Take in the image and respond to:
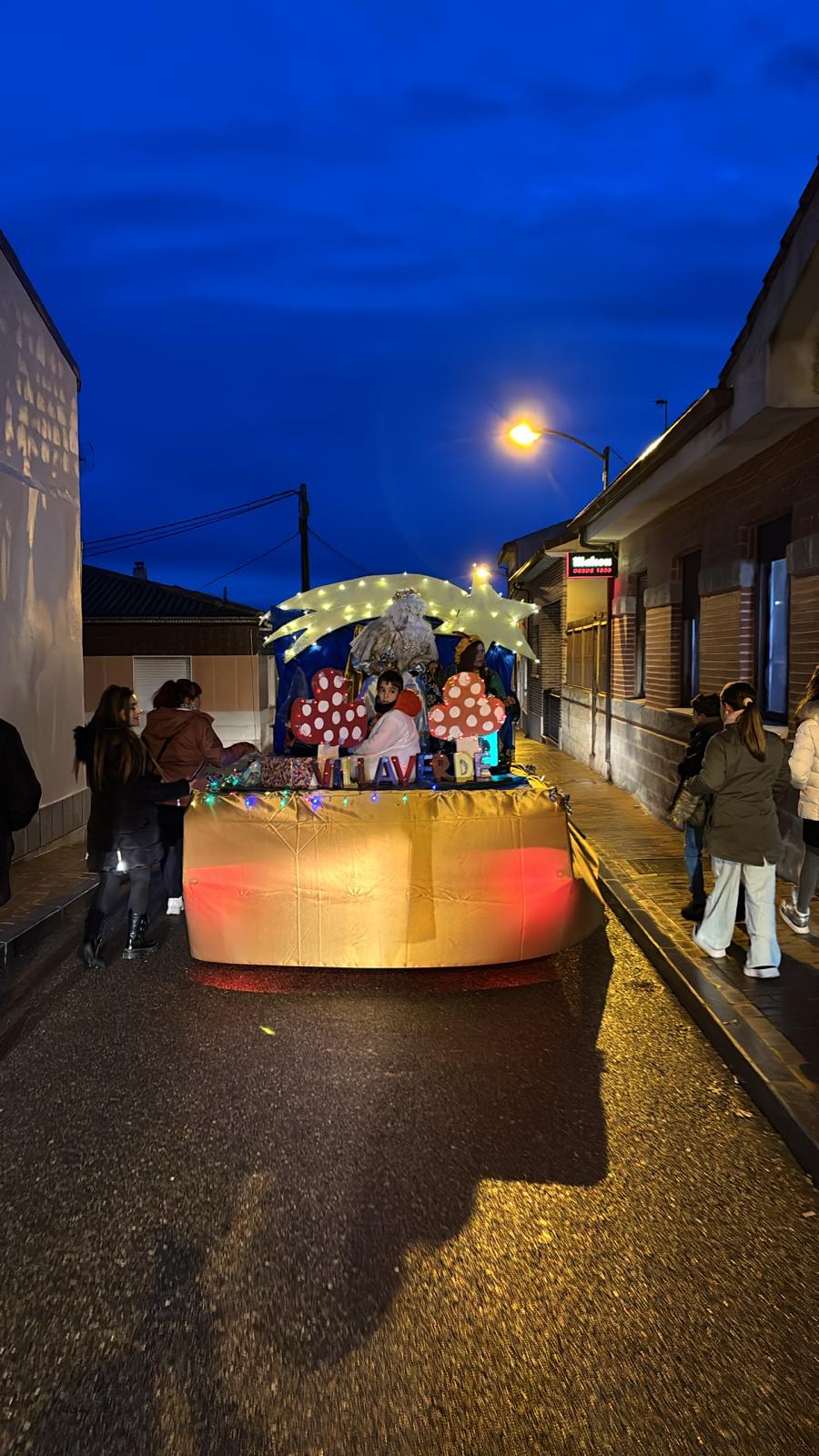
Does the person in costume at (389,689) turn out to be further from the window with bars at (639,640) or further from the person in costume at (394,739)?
the window with bars at (639,640)

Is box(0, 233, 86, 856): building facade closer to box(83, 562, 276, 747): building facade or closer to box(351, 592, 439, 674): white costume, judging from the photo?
box(351, 592, 439, 674): white costume

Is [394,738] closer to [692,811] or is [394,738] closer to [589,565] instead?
[692,811]

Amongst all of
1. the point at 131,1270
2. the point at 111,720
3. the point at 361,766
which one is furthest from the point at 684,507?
the point at 131,1270

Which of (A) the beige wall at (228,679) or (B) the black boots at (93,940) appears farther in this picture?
(A) the beige wall at (228,679)

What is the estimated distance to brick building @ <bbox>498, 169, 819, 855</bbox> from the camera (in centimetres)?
781

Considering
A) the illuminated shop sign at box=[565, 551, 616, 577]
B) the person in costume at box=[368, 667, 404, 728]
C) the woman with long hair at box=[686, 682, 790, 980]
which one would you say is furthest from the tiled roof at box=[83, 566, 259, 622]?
the woman with long hair at box=[686, 682, 790, 980]

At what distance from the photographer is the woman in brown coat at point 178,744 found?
761cm

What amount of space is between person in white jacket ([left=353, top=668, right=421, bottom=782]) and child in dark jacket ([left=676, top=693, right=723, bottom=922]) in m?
2.03

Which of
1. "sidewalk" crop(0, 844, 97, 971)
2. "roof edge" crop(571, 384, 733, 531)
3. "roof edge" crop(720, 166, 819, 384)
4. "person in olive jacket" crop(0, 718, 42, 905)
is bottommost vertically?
"sidewalk" crop(0, 844, 97, 971)

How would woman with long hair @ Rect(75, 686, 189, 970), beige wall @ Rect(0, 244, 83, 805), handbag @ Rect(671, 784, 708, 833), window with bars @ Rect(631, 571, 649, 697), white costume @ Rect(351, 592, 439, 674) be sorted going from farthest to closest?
window with bars @ Rect(631, 571, 649, 697) < white costume @ Rect(351, 592, 439, 674) < beige wall @ Rect(0, 244, 83, 805) < handbag @ Rect(671, 784, 708, 833) < woman with long hair @ Rect(75, 686, 189, 970)

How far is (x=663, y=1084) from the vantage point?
467 centimetres

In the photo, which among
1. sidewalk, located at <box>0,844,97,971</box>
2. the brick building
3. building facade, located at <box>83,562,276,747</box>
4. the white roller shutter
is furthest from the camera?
the white roller shutter

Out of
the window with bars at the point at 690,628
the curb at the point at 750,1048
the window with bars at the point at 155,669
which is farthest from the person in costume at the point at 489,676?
the window with bars at the point at 155,669

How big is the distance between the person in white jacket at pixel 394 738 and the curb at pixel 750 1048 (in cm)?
214
